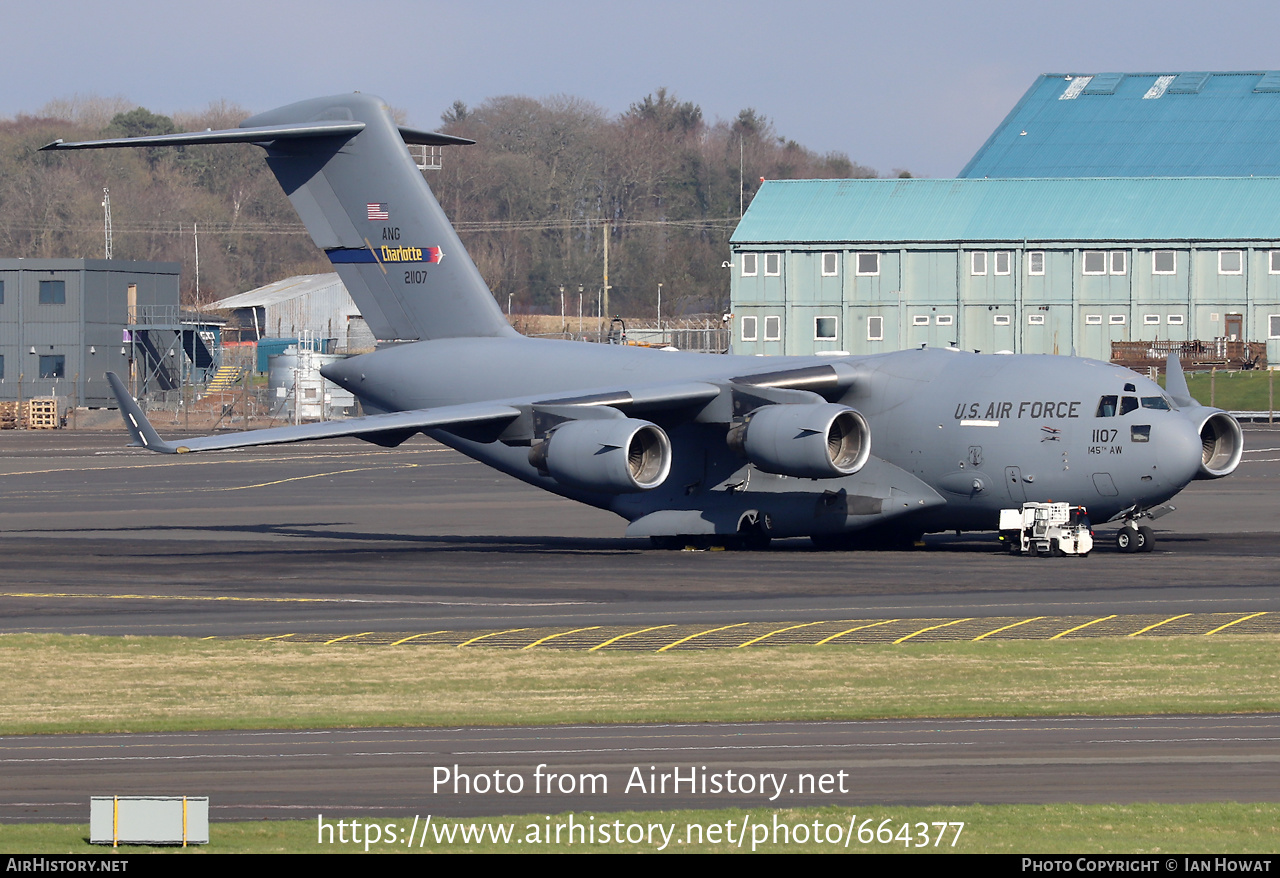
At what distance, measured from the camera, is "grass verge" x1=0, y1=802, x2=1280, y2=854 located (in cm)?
944

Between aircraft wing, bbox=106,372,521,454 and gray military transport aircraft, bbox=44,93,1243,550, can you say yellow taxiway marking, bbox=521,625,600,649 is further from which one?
aircraft wing, bbox=106,372,521,454

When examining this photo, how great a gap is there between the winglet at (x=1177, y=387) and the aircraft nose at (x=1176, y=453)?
5.61 feet

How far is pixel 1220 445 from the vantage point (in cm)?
2844

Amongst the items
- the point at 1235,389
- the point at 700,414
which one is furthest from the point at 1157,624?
the point at 1235,389

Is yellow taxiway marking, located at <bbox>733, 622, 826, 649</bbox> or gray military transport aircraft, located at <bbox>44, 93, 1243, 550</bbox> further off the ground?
gray military transport aircraft, located at <bbox>44, 93, 1243, 550</bbox>

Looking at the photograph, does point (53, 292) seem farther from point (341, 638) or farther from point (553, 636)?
point (553, 636)

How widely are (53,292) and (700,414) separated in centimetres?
6466

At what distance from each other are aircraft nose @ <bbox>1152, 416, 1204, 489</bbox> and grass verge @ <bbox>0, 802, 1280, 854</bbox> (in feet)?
55.3

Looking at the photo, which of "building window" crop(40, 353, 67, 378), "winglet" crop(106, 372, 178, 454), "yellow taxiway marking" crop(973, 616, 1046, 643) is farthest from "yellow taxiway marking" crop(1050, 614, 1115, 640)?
"building window" crop(40, 353, 67, 378)

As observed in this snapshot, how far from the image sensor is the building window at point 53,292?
85.6m

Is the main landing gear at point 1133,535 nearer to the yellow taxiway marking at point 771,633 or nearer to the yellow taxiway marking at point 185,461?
the yellow taxiway marking at point 771,633

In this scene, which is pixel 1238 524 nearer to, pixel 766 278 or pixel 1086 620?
pixel 1086 620
